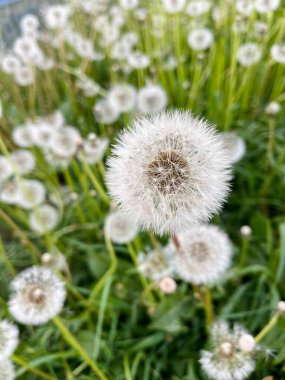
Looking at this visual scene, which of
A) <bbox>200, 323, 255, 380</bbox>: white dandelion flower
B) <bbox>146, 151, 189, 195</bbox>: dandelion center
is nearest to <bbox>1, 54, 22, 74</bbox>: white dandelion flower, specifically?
<bbox>146, 151, 189, 195</bbox>: dandelion center

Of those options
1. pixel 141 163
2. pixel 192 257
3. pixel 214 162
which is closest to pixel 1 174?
pixel 192 257

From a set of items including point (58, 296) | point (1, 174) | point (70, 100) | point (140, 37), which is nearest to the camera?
point (58, 296)

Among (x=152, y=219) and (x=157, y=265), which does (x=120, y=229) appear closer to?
(x=157, y=265)

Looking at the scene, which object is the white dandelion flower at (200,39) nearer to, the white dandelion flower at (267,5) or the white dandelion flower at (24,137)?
the white dandelion flower at (267,5)

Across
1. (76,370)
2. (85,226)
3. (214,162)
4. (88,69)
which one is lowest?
(76,370)

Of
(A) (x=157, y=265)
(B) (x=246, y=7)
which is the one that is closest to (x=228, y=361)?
(A) (x=157, y=265)

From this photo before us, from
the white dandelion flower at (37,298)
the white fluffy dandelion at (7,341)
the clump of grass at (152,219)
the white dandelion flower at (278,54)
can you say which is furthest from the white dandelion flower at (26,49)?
the white fluffy dandelion at (7,341)

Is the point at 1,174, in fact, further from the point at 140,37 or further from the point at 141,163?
the point at 140,37
